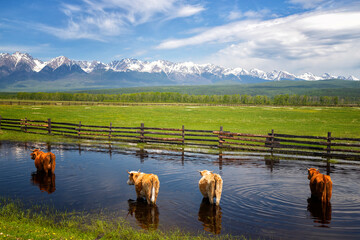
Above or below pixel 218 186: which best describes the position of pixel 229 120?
below

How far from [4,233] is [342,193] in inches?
524

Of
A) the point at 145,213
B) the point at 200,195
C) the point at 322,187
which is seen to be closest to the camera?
the point at 145,213

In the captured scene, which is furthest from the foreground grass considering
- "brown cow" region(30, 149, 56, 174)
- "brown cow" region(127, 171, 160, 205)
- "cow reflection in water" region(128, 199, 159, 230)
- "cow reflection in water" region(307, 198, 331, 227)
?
"brown cow" region(30, 149, 56, 174)

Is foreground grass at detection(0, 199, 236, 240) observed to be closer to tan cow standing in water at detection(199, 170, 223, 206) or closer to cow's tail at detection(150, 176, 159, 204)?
cow's tail at detection(150, 176, 159, 204)

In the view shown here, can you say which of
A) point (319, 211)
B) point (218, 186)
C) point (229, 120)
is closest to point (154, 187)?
point (218, 186)

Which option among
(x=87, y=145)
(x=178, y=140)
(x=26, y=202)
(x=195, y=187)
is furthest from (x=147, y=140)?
(x=26, y=202)

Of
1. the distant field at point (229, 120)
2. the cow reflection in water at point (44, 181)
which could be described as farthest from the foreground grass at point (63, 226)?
the distant field at point (229, 120)

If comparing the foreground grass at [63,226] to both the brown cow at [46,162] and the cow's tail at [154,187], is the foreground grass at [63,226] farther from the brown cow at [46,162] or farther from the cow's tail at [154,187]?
the brown cow at [46,162]

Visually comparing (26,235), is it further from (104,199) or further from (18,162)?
(18,162)

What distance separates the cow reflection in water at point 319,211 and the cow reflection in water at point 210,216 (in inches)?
136

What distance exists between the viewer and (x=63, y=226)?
895 cm

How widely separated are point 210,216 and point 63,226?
5.01 metres

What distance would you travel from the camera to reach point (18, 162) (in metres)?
18.3

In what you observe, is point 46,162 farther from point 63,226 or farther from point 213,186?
point 213,186
